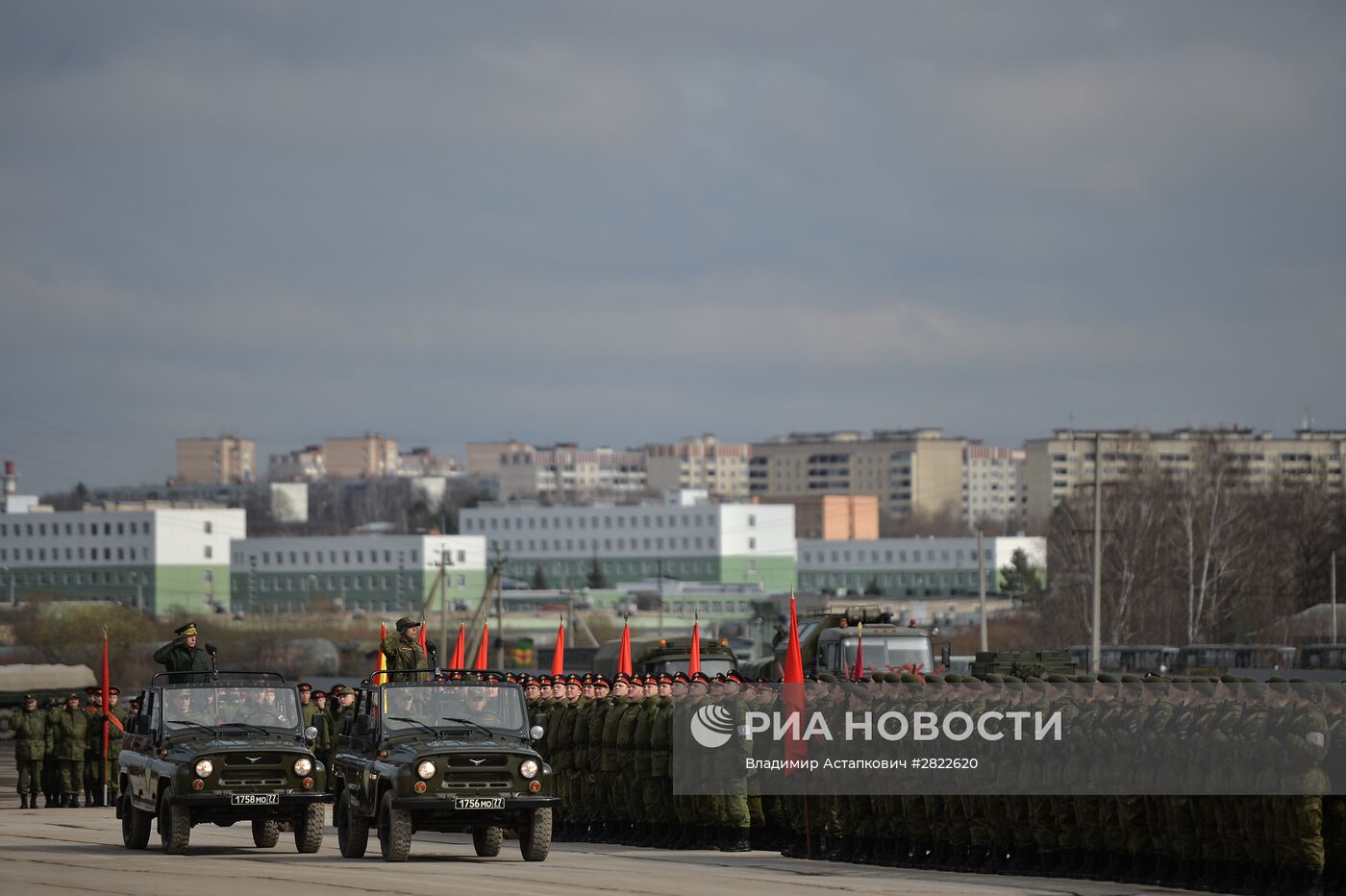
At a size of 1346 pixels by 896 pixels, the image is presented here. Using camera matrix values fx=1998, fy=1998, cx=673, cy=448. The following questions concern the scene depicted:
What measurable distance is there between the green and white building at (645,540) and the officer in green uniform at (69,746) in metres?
111

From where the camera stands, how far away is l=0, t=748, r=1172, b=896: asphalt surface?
1519 cm

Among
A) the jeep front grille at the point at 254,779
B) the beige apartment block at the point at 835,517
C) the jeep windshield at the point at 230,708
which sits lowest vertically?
the jeep front grille at the point at 254,779

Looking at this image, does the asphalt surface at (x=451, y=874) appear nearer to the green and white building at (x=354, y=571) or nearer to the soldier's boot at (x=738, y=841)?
the soldier's boot at (x=738, y=841)

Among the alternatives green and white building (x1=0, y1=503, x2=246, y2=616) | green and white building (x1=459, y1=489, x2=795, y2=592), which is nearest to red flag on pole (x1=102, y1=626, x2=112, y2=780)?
green and white building (x1=0, y1=503, x2=246, y2=616)

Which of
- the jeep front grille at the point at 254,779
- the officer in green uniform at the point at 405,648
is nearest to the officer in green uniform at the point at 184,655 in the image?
the officer in green uniform at the point at 405,648

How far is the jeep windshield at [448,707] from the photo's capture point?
1834 cm

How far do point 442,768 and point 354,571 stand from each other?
11984 cm

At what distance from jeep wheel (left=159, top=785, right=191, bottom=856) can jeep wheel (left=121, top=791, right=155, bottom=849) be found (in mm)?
725

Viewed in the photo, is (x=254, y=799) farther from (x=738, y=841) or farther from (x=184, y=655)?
(x=738, y=841)

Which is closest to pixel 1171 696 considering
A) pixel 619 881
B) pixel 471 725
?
pixel 619 881

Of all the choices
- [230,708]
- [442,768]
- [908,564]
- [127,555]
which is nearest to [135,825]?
[230,708]

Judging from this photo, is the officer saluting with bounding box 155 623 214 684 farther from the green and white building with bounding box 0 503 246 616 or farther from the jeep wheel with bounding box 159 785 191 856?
the green and white building with bounding box 0 503 246 616

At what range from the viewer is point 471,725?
18.3 m

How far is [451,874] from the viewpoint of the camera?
1655 cm
